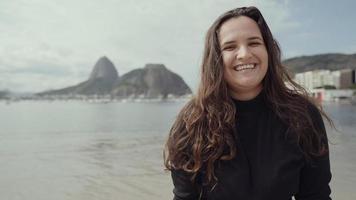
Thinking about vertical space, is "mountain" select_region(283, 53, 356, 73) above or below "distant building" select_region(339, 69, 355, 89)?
above

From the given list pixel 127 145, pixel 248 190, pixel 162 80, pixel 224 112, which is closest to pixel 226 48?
pixel 224 112

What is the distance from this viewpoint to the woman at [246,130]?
175cm

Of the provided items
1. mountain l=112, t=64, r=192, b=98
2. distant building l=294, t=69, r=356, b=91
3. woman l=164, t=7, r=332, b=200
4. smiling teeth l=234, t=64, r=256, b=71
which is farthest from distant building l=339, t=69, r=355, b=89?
smiling teeth l=234, t=64, r=256, b=71

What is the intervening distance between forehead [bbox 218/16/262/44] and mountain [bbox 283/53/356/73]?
16744cm

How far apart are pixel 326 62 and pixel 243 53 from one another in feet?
600

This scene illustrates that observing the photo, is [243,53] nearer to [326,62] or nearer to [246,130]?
[246,130]

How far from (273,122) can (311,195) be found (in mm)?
408

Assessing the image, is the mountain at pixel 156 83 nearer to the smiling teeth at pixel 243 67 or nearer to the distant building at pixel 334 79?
the distant building at pixel 334 79

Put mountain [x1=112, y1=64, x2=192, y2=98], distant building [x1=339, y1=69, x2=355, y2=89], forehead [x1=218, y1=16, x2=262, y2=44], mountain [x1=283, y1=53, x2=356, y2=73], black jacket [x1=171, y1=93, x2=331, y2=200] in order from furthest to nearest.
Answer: mountain [x1=112, y1=64, x2=192, y2=98]
mountain [x1=283, y1=53, x2=356, y2=73]
distant building [x1=339, y1=69, x2=355, y2=89]
forehead [x1=218, y1=16, x2=262, y2=44]
black jacket [x1=171, y1=93, x2=331, y2=200]

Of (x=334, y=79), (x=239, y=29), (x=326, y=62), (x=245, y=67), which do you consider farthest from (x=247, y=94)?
(x=326, y=62)

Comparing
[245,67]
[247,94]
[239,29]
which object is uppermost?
[239,29]

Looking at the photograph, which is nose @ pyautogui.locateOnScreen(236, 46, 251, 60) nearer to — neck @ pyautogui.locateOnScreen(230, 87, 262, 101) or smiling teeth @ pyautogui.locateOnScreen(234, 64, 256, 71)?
smiling teeth @ pyautogui.locateOnScreen(234, 64, 256, 71)

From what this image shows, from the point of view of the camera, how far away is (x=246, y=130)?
1.86m

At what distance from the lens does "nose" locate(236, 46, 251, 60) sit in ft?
5.87
